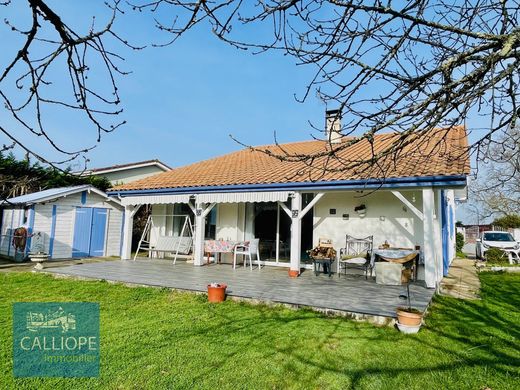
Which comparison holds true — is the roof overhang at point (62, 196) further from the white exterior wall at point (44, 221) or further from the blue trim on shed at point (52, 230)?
the blue trim on shed at point (52, 230)

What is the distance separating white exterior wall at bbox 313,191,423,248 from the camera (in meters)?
10.8

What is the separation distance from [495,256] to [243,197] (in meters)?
14.4

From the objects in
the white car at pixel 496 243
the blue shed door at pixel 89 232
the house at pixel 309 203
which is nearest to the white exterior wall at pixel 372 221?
the house at pixel 309 203

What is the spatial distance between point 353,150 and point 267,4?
11.6 metres

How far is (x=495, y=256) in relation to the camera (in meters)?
17.5

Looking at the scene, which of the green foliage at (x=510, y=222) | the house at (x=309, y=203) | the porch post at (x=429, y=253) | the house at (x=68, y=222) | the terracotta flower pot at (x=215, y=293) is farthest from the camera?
the green foliage at (x=510, y=222)

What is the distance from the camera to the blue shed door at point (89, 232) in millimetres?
17000

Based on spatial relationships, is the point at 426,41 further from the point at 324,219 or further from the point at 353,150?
the point at 353,150

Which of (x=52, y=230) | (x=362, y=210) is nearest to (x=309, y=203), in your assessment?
(x=362, y=210)

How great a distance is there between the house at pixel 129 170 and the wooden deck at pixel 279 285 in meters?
12.0

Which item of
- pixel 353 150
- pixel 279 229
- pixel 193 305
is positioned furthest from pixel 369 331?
pixel 353 150

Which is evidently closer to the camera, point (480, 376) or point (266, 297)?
point (480, 376)

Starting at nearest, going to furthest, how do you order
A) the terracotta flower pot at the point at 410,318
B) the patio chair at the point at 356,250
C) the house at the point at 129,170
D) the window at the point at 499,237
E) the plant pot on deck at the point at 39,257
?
the terracotta flower pot at the point at 410,318 < the patio chair at the point at 356,250 < the plant pot on deck at the point at 39,257 < the window at the point at 499,237 < the house at the point at 129,170

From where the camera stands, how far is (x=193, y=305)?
7445mm
